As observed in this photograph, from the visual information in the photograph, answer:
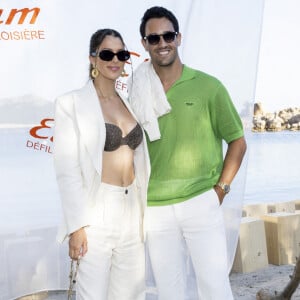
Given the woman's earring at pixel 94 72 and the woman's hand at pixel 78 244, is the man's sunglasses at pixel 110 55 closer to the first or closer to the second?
the woman's earring at pixel 94 72

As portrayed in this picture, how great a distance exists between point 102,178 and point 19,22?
1.58 m

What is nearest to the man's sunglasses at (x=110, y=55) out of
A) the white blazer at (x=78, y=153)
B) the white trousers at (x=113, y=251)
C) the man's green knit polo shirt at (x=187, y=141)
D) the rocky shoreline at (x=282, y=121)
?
the white blazer at (x=78, y=153)

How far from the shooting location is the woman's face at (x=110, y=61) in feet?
7.75

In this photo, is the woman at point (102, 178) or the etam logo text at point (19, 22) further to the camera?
the etam logo text at point (19, 22)

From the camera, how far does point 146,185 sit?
95.5 inches

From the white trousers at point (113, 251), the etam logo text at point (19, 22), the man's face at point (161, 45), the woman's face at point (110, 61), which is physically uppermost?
the etam logo text at point (19, 22)

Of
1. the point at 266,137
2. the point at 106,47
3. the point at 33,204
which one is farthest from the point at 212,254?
the point at 266,137

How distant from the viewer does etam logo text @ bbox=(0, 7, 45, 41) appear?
3.48m

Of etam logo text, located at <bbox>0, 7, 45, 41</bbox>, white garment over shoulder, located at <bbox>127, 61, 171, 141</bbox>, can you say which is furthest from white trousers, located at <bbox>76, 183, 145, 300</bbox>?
etam logo text, located at <bbox>0, 7, 45, 41</bbox>

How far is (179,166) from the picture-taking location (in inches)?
100.0

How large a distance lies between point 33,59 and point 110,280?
1641mm

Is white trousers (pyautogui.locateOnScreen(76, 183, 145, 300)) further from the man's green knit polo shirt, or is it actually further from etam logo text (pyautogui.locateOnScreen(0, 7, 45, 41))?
etam logo text (pyautogui.locateOnScreen(0, 7, 45, 41))

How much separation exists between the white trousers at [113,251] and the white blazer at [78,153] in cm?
6

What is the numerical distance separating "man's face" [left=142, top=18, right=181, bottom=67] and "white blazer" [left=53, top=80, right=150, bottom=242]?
420 millimetres
